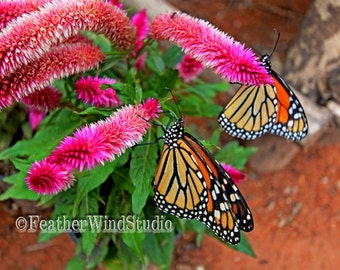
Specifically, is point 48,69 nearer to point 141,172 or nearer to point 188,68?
point 141,172

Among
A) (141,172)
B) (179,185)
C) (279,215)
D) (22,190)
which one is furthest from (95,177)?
(279,215)

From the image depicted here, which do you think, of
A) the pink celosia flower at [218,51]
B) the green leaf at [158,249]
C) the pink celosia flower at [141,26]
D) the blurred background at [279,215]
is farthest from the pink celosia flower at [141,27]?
the blurred background at [279,215]

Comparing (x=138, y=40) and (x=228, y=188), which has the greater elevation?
(x=138, y=40)

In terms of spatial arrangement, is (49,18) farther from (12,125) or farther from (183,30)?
(12,125)

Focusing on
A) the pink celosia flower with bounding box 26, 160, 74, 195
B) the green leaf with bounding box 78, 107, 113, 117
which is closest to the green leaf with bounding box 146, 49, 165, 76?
the green leaf with bounding box 78, 107, 113, 117

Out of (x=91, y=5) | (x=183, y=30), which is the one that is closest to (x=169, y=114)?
(x=183, y=30)
